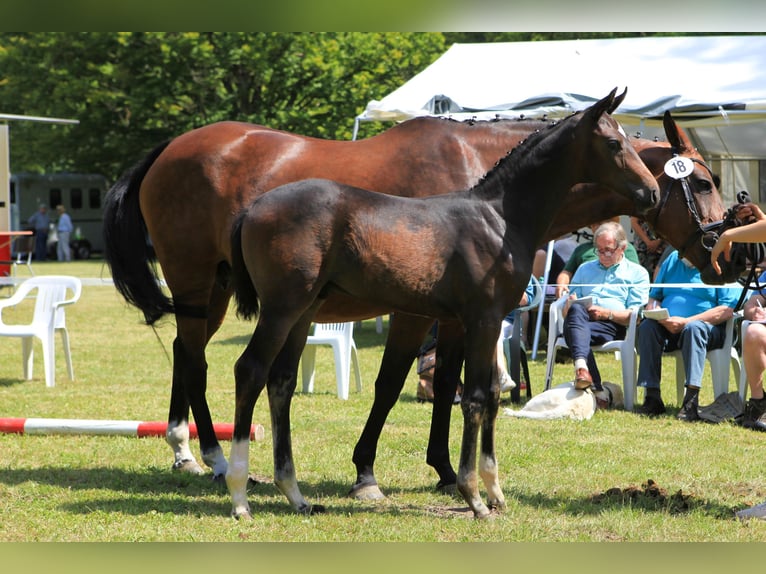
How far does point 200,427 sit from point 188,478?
0.32 metres

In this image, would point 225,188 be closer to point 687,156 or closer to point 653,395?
point 687,156

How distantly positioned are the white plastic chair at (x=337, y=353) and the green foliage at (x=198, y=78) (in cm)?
2150

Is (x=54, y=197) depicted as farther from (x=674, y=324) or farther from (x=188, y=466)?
(x=188, y=466)

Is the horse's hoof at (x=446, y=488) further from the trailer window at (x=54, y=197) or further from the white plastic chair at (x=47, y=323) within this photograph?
the trailer window at (x=54, y=197)

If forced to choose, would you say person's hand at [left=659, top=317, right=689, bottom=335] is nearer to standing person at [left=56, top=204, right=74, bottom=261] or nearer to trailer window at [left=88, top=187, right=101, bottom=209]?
standing person at [left=56, top=204, right=74, bottom=261]

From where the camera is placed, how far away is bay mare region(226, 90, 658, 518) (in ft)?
16.1

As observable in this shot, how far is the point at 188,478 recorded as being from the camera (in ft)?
20.1

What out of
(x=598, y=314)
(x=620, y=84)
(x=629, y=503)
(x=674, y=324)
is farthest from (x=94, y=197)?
(x=629, y=503)

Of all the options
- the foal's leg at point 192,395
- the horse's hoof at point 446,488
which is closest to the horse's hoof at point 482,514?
the horse's hoof at point 446,488

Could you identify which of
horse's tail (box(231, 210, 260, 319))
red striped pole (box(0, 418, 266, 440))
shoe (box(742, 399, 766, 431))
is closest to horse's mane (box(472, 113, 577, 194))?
horse's tail (box(231, 210, 260, 319))

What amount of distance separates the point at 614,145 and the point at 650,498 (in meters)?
1.90

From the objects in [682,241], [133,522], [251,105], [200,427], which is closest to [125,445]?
[200,427]

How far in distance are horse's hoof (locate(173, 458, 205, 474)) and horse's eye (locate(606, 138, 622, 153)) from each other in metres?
3.08

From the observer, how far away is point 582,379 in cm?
834
